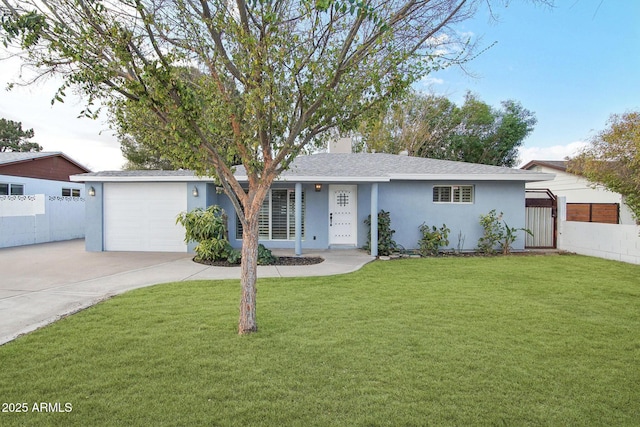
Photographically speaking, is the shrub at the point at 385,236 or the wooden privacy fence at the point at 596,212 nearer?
the shrub at the point at 385,236

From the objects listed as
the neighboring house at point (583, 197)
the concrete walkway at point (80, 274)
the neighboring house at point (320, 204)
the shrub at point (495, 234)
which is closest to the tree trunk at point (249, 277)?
the concrete walkway at point (80, 274)

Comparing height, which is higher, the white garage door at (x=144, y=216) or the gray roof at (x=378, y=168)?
the gray roof at (x=378, y=168)

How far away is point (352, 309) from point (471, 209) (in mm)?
7947

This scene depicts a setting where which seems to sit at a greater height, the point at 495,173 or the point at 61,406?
the point at 495,173

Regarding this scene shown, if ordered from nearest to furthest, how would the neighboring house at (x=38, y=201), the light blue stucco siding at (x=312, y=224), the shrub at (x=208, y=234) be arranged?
the shrub at (x=208, y=234) → the light blue stucco siding at (x=312, y=224) → the neighboring house at (x=38, y=201)

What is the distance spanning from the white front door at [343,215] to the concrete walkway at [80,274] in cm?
85

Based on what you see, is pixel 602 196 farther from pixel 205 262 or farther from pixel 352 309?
pixel 205 262

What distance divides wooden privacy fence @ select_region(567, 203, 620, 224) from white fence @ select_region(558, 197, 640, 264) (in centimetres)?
440

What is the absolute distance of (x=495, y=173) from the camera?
10.8 meters

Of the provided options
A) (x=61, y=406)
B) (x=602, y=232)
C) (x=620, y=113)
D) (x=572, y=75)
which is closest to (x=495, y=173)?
(x=602, y=232)

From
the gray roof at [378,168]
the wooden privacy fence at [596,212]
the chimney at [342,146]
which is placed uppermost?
the chimney at [342,146]

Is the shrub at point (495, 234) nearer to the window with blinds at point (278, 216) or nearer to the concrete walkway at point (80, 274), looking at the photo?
the concrete walkway at point (80, 274)

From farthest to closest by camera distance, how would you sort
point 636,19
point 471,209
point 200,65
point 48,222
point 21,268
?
point 48,222 < point 471,209 < point 21,268 < point 636,19 < point 200,65

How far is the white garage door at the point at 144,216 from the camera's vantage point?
11.3 metres
